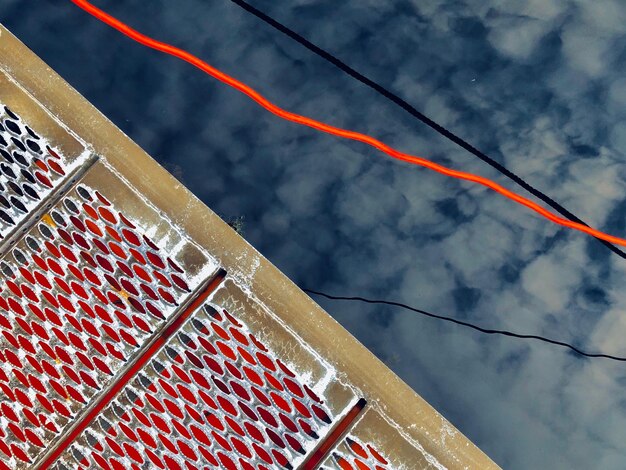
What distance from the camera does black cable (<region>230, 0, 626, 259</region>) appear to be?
10.9ft

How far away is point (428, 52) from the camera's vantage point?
3.63 m

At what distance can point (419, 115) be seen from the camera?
3.39 metres

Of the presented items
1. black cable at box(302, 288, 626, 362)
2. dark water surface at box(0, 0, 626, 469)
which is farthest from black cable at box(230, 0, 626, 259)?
black cable at box(302, 288, 626, 362)

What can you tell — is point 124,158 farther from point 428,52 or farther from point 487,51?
point 487,51

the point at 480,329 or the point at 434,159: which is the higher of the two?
the point at 434,159

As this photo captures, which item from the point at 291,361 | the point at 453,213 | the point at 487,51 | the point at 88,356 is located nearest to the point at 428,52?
the point at 487,51

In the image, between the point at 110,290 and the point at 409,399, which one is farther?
the point at 110,290

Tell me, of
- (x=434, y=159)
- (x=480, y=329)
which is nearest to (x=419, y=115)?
(x=434, y=159)

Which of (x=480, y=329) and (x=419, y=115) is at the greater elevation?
(x=419, y=115)

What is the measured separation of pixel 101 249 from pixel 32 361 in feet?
1.61

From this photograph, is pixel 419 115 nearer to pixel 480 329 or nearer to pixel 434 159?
pixel 434 159

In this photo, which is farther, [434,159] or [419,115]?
[434,159]

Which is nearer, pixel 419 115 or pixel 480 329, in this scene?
pixel 419 115

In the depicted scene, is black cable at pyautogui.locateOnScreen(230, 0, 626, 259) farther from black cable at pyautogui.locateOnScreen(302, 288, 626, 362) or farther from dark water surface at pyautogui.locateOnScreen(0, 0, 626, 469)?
black cable at pyautogui.locateOnScreen(302, 288, 626, 362)
